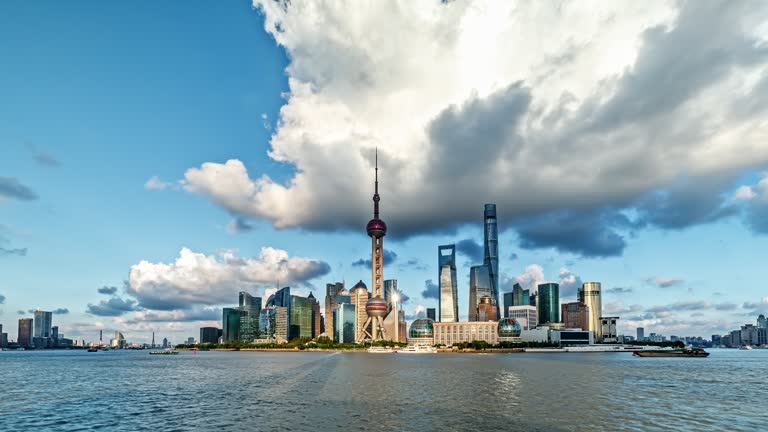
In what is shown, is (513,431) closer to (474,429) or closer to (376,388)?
(474,429)

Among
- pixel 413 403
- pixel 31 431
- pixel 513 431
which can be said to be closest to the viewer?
pixel 513 431

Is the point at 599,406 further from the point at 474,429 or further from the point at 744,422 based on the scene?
the point at 474,429

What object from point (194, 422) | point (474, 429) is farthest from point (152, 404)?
point (474, 429)

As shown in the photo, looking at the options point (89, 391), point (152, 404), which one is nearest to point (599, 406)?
point (152, 404)

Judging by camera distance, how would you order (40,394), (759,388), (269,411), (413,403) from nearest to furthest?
(269,411) < (413,403) < (40,394) < (759,388)

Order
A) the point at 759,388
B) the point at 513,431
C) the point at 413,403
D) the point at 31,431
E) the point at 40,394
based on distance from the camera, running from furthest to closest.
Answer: the point at 759,388 → the point at 40,394 → the point at 413,403 → the point at 31,431 → the point at 513,431

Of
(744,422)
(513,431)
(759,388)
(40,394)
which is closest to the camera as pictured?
(513,431)

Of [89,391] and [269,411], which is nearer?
[269,411]

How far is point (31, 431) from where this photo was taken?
2547 inches

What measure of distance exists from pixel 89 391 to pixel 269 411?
192ft

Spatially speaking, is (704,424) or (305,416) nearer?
(704,424)

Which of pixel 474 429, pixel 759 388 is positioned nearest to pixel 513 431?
pixel 474 429

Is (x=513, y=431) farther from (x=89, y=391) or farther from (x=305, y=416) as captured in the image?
(x=89, y=391)

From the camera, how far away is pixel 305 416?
2840 inches
